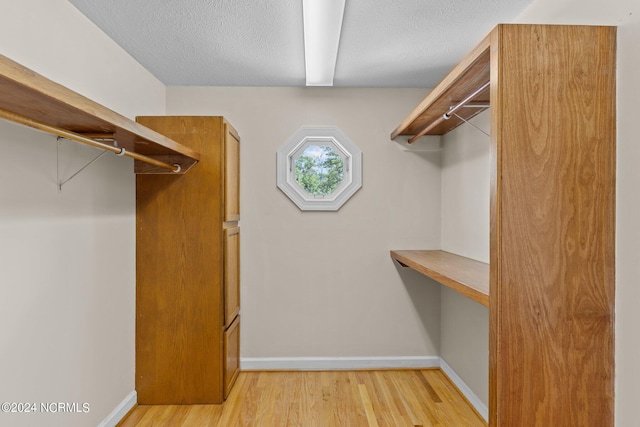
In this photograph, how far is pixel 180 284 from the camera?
2.80 metres

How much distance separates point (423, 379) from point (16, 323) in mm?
2696

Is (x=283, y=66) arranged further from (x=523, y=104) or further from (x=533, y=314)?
(x=533, y=314)

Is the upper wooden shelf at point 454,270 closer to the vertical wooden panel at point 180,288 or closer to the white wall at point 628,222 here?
the white wall at point 628,222

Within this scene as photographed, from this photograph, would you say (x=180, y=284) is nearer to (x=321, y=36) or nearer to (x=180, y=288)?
(x=180, y=288)

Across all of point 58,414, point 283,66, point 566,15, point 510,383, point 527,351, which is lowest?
point 58,414

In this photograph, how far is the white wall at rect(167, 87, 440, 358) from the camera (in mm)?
3447

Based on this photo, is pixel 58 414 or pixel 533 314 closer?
pixel 533 314

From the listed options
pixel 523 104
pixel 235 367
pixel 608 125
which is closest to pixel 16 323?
pixel 235 367

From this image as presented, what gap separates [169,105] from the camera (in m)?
3.43

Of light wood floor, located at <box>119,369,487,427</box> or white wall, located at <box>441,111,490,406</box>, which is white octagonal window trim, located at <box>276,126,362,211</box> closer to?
white wall, located at <box>441,111,490,406</box>

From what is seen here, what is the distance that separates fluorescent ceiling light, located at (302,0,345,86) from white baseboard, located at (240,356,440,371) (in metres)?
2.23

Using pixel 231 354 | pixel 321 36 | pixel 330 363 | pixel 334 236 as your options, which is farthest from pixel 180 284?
pixel 321 36

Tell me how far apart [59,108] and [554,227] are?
5.47ft

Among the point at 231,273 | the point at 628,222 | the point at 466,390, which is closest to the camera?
the point at 628,222
